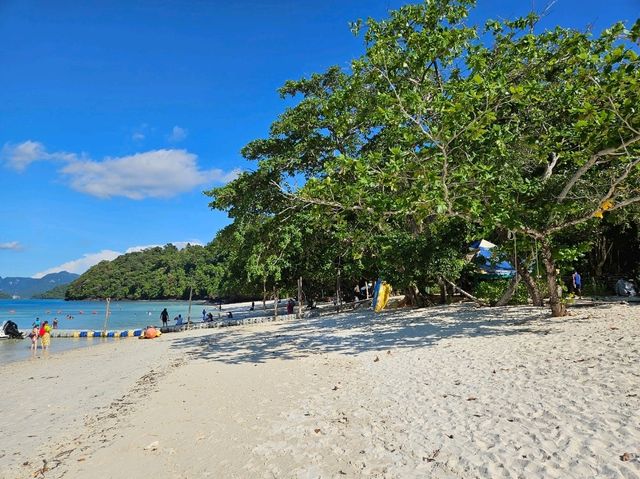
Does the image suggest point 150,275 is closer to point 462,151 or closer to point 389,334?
point 389,334

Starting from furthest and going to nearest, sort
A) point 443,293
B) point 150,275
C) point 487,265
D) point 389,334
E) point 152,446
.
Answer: point 150,275 → point 487,265 → point 443,293 → point 389,334 → point 152,446

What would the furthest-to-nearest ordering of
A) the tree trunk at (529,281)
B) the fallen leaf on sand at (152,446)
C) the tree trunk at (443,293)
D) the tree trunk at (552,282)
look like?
the tree trunk at (443,293) < the tree trunk at (529,281) < the tree trunk at (552,282) < the fallen leaf on sand at (152,446)

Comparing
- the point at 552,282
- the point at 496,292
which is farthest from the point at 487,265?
the point at 552,282

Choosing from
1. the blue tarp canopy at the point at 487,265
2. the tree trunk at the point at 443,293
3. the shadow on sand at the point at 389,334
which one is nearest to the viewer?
the shadow on sand at the point at 389,334

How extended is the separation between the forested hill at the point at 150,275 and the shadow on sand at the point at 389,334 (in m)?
70.1

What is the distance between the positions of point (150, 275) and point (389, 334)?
9762cm

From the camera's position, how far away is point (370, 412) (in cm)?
552

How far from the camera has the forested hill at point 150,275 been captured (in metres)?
90.7

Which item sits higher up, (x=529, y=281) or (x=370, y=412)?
(x=529, y=281)

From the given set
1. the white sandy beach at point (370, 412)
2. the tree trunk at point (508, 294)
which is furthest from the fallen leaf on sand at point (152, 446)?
the tree trunk at point (508, 294)

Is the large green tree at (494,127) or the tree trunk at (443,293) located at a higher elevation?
the large green tree at (494,127)

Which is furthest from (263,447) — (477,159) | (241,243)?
(241,243)

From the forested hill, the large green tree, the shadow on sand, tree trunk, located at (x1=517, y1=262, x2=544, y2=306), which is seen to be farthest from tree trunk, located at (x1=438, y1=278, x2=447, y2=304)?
the forested hill

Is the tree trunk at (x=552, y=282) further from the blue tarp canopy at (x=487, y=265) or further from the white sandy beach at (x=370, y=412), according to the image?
the blue tarp canopy at (x=487, y=265)
